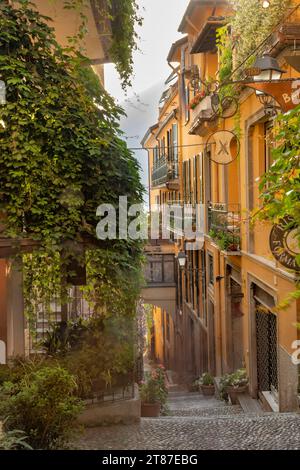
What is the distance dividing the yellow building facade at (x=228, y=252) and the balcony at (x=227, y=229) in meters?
0.03

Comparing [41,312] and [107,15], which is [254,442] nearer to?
[41,312]

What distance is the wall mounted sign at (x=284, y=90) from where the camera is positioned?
7.83 metres

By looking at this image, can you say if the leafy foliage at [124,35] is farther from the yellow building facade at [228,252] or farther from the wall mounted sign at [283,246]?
the wall mounted sign at [283,246]

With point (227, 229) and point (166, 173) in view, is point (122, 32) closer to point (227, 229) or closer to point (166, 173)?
point (227, 229)

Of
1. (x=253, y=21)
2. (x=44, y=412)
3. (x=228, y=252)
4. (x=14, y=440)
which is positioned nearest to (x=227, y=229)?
(x=228, y=252)

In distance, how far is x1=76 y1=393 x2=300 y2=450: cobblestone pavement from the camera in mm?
7551

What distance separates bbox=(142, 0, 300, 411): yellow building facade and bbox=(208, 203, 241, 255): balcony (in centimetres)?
3

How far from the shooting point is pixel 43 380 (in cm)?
675

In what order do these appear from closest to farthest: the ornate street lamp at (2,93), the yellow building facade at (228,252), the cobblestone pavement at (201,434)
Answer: the cobblestone pavement at (201,434) < the ornate street lamp at (2,93) < the yellow building facade at (228,252)

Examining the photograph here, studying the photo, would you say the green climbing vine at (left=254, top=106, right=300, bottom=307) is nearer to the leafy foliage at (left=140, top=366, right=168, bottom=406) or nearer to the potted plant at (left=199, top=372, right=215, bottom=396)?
the leafy foliage at (left=140, top=366, right=168, bottom=406)

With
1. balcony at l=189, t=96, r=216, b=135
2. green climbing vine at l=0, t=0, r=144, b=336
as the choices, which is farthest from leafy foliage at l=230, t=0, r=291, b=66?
balcony at l=189, t=96, r=216, b=135

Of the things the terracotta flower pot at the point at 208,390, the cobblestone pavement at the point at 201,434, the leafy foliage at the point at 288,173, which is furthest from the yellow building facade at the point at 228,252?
the cobblestone pavement at the point at 201,434
